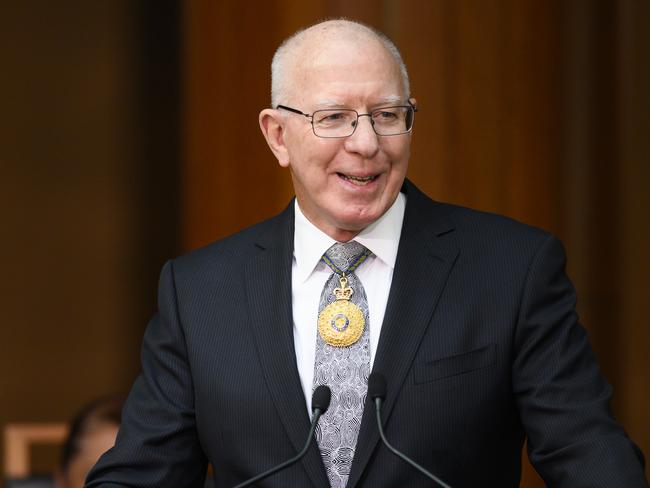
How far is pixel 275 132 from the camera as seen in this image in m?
2.51

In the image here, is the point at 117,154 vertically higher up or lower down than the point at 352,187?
lower down

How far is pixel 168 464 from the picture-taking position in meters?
2.30

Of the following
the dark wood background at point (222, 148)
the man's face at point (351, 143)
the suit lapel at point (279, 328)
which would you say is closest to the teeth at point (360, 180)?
the man's face at point (351, 143)

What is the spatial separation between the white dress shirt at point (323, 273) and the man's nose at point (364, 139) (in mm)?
215

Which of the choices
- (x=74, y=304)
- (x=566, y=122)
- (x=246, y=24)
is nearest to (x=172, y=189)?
(x=74, y=304)

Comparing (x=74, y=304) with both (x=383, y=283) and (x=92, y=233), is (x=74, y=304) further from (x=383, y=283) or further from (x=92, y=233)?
(x=383, y=283)

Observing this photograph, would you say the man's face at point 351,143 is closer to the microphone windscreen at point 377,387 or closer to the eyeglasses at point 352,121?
the eyeglasses at point 352,121

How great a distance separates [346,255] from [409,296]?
199 millimetres

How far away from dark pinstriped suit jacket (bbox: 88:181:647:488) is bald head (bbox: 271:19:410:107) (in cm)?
30

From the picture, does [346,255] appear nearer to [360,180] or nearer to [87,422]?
[360,180]

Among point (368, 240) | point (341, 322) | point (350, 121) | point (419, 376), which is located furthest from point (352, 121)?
point (419, 376)

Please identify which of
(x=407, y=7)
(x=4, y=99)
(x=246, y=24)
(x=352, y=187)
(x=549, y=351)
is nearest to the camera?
(x=549, y=351)

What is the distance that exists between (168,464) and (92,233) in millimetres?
3677

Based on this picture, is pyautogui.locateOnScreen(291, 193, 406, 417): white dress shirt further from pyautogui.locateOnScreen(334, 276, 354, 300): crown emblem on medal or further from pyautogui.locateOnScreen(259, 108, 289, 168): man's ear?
pyautogui.locateOnScreen(259, 108, 289, 168): man's ear
